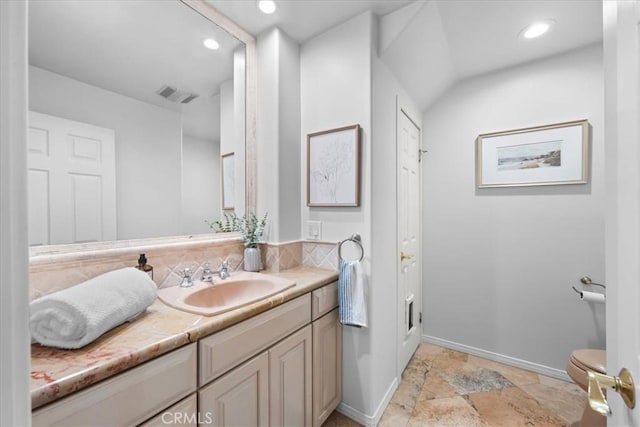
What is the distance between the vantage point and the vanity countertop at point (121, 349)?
0.62m

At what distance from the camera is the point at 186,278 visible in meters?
1.35

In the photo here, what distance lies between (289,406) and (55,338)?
1.00 m

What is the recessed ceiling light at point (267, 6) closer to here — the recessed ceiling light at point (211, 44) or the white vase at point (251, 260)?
the recessed ceiling light at point (211, 44)

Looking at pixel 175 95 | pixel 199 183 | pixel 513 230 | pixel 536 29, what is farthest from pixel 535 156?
pixel 175 95

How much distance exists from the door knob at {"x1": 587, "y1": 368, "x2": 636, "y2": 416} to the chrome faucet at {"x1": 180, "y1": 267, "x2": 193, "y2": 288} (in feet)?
4.78

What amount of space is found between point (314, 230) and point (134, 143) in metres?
1.13

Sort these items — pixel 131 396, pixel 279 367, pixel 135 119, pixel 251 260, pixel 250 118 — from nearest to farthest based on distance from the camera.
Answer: pixel 131 396 → pixel 279 367 → pixel 135 119 → pixel 251 260 → pixel 250 118

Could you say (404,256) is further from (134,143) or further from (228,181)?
(134,143)

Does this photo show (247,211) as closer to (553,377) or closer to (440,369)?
(440,369)

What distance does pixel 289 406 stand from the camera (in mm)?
1279

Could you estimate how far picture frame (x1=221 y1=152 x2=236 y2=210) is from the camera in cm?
173

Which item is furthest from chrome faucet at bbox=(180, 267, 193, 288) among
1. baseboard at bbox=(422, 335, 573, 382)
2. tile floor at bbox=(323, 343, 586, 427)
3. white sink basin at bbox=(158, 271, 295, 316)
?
baseboard at bbox=(422, 335, 573, 382)

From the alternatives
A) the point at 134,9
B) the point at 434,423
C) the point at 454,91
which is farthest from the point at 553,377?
the point at 134,9

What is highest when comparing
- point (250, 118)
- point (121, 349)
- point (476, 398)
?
point (250, 118)
